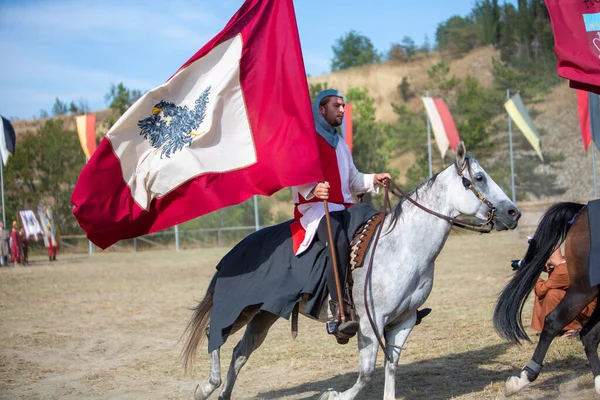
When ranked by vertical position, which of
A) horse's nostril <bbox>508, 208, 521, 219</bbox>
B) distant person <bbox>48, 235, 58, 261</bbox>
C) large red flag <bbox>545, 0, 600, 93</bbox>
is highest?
large red flag <bbox>545, 0, 600, 93</bbox>

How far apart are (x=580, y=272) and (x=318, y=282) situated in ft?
7.75

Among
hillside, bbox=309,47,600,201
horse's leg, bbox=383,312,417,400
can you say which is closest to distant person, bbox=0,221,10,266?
hillside, bbox=309,47,600,201

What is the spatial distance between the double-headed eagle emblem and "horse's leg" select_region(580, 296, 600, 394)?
4.01 meters

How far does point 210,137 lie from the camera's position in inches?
237

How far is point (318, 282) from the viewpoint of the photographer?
5750 millimetres

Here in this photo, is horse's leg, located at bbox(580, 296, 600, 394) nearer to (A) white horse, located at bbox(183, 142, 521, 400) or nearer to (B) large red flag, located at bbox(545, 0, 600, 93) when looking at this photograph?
(A) white horse, located at bbox(183, 142, 521, 400)

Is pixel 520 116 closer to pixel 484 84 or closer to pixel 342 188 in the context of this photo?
pixel 342 188

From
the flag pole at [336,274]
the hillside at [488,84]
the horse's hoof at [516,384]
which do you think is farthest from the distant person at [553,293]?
the hillside at [488,84]

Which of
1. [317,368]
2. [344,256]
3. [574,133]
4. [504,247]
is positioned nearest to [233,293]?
[344,256]

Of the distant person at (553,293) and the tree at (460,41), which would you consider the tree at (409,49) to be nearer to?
the tree at (460,41)

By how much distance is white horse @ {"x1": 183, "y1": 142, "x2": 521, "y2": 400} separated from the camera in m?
5.53

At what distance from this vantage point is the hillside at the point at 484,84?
41.6m

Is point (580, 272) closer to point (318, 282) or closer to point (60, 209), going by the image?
point (318, 282)

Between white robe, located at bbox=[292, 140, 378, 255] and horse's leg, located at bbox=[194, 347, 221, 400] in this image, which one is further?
horse's leg, located at bbox=[194, 347, 221, 400]
